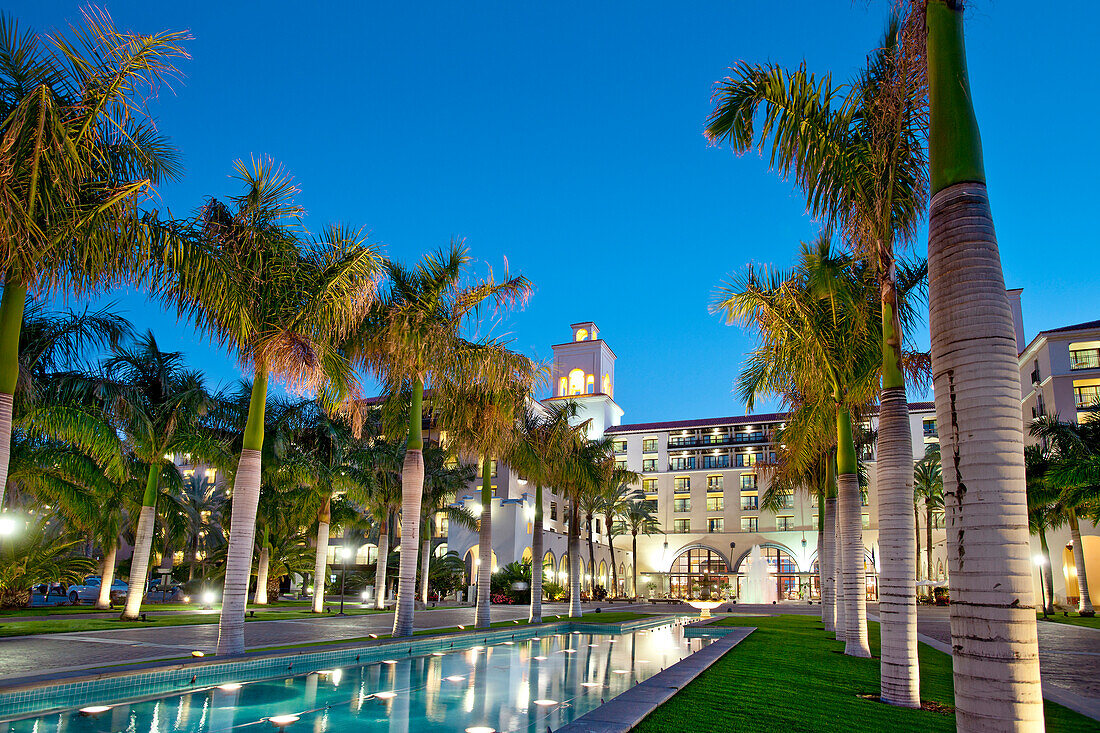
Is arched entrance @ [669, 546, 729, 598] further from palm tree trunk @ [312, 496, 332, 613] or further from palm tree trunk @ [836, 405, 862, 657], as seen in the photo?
palm tree trunk @ [836, 405, 862, 657]

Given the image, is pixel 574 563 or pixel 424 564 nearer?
pixel 574 563

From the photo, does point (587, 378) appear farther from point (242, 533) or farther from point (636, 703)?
point (636, 703)

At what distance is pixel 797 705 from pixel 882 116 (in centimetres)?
699

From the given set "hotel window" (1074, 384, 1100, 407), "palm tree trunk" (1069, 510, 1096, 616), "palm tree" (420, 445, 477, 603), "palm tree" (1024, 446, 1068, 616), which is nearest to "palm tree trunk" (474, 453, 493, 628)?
"palm tree" (420, 445, 477, 603)

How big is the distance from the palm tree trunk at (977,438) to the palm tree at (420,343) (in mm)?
12164

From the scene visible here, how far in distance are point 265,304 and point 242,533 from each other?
13.1 ft

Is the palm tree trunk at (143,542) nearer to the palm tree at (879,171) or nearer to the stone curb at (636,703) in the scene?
the stone curb at (636,703)

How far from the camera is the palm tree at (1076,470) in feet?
84.8

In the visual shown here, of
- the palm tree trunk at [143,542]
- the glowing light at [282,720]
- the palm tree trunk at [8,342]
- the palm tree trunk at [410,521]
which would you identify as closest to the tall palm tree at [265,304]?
the palm tree trunk at [8,342]

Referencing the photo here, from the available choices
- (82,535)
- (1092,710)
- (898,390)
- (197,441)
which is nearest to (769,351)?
(898,390)

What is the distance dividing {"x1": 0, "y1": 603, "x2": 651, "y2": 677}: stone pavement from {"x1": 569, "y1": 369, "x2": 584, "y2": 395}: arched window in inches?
2090

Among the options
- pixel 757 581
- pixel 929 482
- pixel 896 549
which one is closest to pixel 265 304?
pixel 896 549

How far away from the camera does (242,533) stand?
12.6 m

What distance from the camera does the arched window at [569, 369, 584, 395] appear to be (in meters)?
77.1
